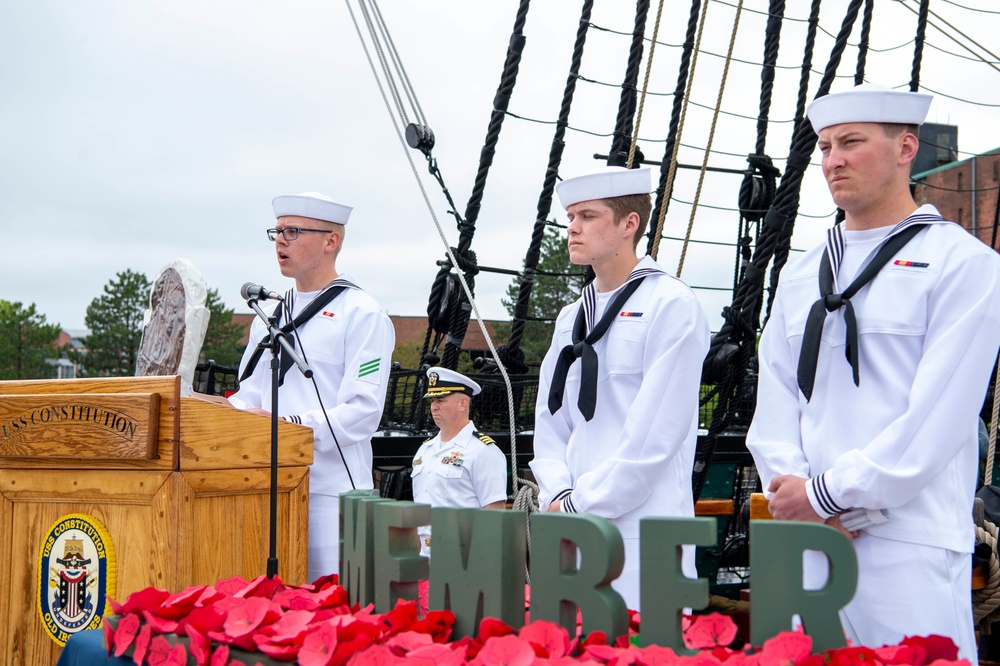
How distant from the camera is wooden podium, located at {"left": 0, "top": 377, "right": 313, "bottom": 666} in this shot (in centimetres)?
275

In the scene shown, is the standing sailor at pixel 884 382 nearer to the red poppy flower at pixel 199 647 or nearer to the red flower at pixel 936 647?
the red flower at pixel 936 647

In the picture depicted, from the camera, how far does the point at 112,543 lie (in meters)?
2.77

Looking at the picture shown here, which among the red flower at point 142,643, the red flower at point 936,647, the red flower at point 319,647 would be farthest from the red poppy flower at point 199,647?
the red flower at point 936,647

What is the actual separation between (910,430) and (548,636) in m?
0.84

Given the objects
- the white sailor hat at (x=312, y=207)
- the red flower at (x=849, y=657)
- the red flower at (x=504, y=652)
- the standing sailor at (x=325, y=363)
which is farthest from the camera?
the white sailor hat at (x=312, y=207)

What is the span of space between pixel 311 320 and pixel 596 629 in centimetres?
224

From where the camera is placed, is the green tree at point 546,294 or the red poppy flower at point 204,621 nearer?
the red poppy flower at point 204,621

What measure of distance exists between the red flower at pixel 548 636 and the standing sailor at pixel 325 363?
1792 millimetres

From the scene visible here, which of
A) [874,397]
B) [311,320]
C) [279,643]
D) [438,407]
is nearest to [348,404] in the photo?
[311,320]

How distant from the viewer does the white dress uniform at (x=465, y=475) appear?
5.73 m

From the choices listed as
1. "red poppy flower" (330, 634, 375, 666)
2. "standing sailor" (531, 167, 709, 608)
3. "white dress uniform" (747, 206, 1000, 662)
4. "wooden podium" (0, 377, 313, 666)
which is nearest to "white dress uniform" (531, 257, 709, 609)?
"standing sailor" (531, 167, 709, 608)

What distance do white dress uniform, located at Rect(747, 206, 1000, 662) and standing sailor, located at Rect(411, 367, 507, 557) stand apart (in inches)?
139

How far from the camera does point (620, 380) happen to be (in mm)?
3008

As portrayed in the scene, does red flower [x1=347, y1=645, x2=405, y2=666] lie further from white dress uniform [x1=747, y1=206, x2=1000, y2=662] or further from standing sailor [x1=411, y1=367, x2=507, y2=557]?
standing sailor [x1=411, y1=367, x2=507, y2=557]
